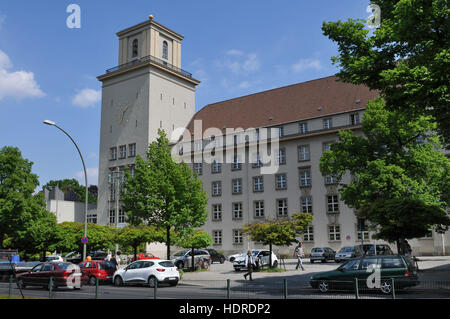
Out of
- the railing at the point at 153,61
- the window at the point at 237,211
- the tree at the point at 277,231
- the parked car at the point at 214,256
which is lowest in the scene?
the parked car at the point at 214,256

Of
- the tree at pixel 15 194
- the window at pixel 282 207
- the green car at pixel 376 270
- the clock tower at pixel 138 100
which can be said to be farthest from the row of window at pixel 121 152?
the green car at pixel 376 270

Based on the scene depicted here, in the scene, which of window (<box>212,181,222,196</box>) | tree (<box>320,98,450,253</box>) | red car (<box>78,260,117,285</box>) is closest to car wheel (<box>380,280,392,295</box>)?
tree (<box>320,98,450,253</box>)

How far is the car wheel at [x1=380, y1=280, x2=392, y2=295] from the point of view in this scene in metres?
12.5

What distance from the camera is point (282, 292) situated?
13.1 m

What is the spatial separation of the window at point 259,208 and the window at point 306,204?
18.1 feet

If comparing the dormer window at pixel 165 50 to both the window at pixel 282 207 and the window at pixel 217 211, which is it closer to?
the window at pixel 217 211

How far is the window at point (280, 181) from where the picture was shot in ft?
174

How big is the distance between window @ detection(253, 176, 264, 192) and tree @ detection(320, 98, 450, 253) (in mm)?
21821

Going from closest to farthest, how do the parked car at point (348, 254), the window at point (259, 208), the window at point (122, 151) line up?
the parked car at point (348, 254) → the window at point (259, 208) → the window at point (122, 151)

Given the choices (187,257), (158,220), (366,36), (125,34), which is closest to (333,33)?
(366,36)

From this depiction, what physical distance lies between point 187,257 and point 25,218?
648 inches

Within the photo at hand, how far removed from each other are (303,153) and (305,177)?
2926mm

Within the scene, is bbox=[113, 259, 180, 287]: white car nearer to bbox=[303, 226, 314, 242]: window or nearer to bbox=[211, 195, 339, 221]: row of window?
bbox=[303, 226, 314, 242]: window

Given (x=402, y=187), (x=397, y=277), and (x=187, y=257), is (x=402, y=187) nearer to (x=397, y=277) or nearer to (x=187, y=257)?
(x=397, y=277)
